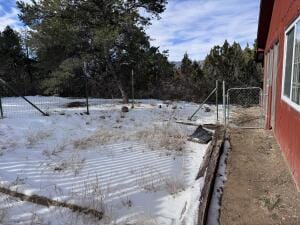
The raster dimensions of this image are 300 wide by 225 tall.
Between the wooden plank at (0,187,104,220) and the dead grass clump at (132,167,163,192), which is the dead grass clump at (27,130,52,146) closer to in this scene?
the wooden plank at (0,187,104,220)

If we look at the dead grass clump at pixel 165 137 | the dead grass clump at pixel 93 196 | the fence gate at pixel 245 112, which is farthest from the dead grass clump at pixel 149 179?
the fence gate at pixel 245 112

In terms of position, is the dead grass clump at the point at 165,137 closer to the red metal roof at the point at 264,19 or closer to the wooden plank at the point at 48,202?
the wooden plank at the point at 48,202

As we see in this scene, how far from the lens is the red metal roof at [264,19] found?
9473 millimetres

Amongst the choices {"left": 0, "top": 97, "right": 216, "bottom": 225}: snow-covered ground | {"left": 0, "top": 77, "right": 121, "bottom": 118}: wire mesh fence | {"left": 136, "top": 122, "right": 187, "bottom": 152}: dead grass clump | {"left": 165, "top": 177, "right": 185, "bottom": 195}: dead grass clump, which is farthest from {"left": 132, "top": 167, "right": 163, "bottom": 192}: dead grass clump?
{"left": 0, "top": 77, "right": 121, "bottom": 118}: wire mesh fence

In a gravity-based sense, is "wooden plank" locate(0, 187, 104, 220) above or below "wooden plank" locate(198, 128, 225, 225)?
below

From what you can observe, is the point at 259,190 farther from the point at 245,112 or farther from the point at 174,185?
the point at 245,112

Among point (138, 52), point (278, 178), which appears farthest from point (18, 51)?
point (278, 178)

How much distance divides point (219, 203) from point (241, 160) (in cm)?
193

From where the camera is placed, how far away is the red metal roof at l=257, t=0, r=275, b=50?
9473mm

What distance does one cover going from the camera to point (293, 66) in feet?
16.0

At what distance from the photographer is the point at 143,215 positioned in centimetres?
359

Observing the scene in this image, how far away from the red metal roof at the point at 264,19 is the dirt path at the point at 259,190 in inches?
203

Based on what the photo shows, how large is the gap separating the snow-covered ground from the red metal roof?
4.54 meters

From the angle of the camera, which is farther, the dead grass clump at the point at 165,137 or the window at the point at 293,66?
the dead grass clump at the point at 165,137
